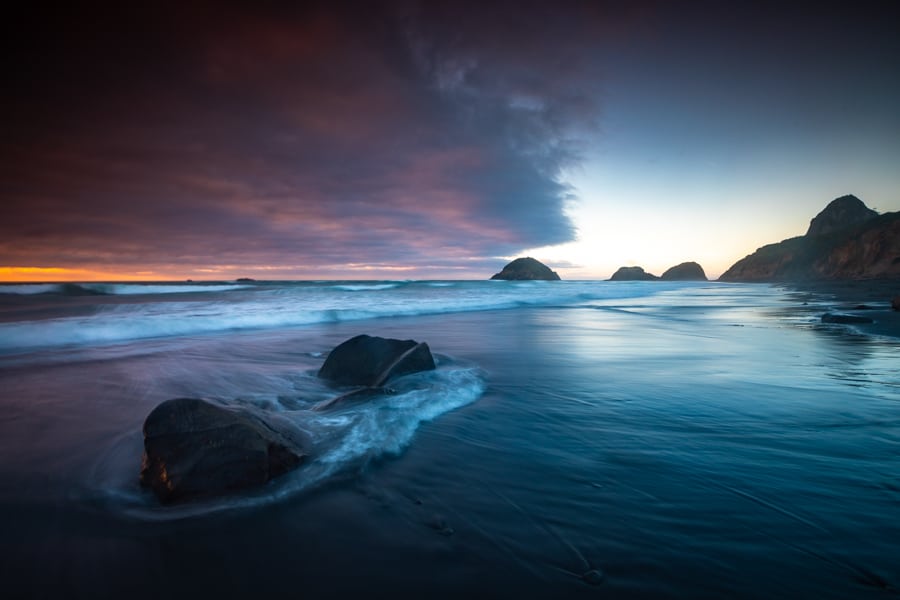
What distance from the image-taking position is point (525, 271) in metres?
102

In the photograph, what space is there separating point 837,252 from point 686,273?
63.9 metres

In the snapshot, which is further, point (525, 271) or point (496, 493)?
point (525, 271)

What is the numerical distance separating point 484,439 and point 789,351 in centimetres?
A: 622

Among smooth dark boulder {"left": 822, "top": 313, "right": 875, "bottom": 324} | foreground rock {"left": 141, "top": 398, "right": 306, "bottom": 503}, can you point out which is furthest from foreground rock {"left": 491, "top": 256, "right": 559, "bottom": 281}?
foreground rock {"left": 141, "top": 398, "right": 306, "bottom": 503}

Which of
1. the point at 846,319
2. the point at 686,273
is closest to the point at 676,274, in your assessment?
the point at 686,273

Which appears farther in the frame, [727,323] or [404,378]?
[727,323]

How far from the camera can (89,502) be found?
7.45 feet

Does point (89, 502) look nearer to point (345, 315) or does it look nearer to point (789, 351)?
point (789, 351)

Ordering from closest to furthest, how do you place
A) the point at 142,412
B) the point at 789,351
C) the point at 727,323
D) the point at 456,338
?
1. the point at 142,412
2. the point at 789,351
3. the point at 456,338
4. the point at 727,323

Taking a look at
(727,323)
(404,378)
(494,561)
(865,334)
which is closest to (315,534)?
(494,561)

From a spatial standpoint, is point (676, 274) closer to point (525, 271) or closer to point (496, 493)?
point (525, 271)

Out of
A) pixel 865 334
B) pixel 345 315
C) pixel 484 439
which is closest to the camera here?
pixel 484 439

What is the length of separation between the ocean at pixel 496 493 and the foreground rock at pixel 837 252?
205 ft

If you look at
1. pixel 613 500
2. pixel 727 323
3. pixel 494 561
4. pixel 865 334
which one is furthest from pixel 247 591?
pixel 727 323
